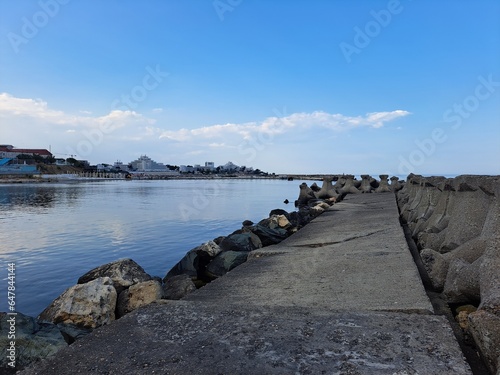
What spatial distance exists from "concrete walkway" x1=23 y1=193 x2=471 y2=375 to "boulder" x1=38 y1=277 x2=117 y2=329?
4.65 feet

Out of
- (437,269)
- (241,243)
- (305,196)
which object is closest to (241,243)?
(241,243)

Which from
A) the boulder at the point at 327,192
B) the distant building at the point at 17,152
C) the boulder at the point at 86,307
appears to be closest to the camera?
the boulder at the point at 86,307

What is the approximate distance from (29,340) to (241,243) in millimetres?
5255

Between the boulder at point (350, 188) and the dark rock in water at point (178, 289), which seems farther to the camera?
the boulder at point (350, 188)

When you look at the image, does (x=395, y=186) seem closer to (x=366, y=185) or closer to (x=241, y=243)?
(x=366, y=185)

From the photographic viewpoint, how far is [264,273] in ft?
14.9

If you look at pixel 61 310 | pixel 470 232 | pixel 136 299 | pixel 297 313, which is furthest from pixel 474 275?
pixel 61 310

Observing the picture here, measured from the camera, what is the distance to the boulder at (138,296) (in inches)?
177

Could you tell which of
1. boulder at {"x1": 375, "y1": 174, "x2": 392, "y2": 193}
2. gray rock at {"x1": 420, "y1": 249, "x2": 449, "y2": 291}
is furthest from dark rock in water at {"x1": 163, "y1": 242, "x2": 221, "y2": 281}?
boulder at {"x1": 375, "y1": 174, "x2": 392, "y2": 193}

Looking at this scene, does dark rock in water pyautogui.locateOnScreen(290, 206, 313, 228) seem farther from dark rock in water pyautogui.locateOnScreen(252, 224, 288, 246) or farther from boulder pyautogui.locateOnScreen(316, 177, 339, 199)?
boulder pyautogui.locateOnScreen(316, 177, 339, 199)

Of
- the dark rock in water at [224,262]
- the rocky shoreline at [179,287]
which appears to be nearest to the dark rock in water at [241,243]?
the rocky shoreline at [179,287]

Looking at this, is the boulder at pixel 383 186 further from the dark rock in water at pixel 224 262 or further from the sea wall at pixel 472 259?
the sea wall at pixel 472 259

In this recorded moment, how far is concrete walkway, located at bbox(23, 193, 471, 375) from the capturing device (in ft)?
7.02

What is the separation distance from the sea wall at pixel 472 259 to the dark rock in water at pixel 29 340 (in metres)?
3.19
